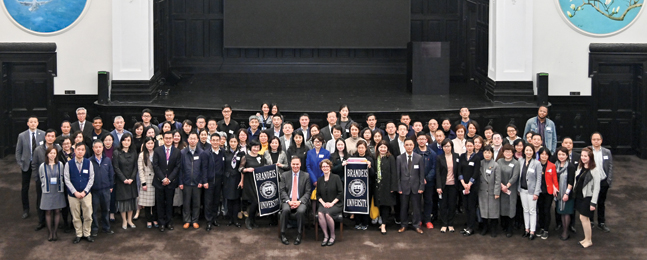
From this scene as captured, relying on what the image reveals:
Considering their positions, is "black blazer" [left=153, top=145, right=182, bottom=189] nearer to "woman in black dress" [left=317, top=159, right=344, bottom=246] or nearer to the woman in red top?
"woman in black dress" [left=317, top=159, right=344, bottom=246]

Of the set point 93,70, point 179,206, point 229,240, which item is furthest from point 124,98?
point 229,240

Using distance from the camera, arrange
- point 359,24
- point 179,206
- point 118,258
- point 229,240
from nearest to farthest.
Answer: point 118,258, point 229,240, point 179,206, point 359,24

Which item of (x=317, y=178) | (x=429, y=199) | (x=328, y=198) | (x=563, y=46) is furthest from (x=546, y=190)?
(x=563, y=46)

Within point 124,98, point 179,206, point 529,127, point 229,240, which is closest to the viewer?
point 229,240

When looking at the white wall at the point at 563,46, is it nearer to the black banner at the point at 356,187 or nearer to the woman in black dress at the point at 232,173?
the black banner at the point at 356,187

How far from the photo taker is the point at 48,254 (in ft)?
33.5

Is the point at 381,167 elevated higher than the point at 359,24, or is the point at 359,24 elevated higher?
the point at 359,24

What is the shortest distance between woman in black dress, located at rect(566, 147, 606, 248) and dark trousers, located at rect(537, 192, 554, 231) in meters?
0.35

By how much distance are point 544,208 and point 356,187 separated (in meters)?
2.54

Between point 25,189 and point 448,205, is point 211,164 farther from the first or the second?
point 448,205

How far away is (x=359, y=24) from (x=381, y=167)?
9.69 meters

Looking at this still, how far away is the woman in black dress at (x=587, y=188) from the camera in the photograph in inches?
413

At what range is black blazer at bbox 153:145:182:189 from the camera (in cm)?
1110

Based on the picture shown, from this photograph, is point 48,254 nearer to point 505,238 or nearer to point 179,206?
point 179,206
